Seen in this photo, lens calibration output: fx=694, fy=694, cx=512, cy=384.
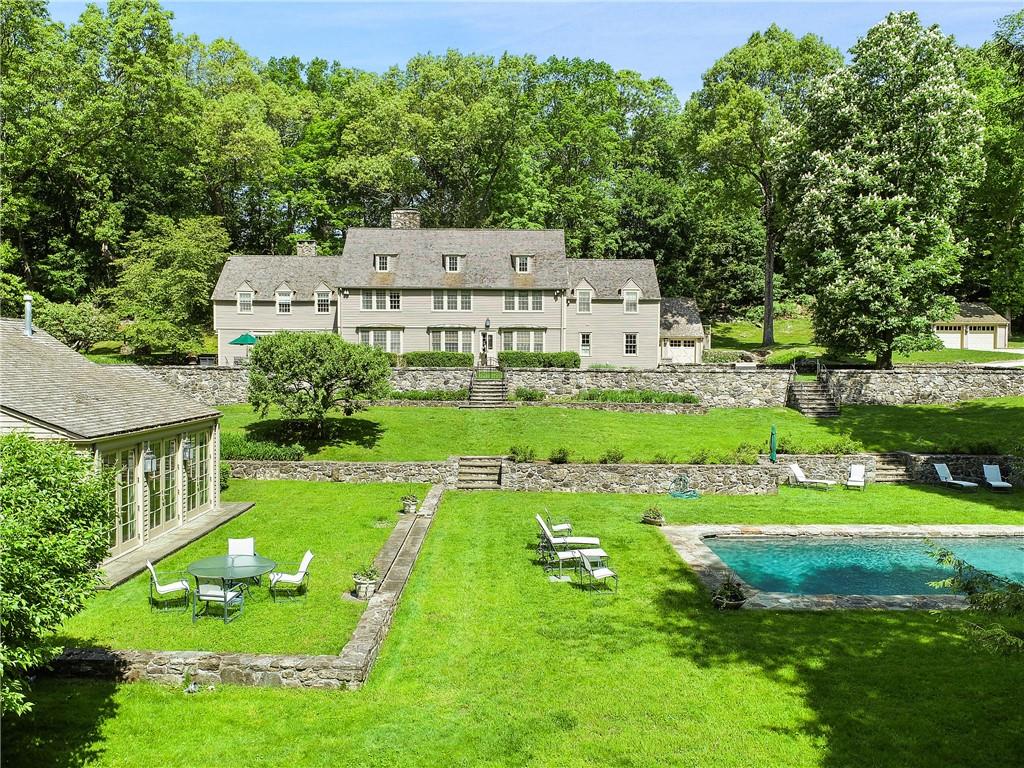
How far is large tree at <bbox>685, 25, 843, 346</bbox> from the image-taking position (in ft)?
161

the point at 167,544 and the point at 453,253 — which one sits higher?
the point at 453,253

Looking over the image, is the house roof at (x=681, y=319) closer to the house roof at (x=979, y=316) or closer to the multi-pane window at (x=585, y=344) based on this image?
the multi-pane window at (x=585, y=344)

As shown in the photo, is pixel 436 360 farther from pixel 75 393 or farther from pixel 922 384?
pixel 922 384

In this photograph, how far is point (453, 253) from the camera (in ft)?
149

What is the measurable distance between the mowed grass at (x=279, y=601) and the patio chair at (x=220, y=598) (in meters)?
0.17

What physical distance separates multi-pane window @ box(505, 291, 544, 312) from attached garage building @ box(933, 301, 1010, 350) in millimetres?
31396

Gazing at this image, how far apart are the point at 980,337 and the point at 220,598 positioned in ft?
189

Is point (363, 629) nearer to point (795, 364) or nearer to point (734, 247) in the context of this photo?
point (795, 364)

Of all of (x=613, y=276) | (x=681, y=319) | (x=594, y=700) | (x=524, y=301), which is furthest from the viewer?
(x=681, y=319)

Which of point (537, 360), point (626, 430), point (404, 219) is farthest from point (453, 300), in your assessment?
point (626, 430)

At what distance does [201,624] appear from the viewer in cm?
1265

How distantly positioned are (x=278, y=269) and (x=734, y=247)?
39.6m

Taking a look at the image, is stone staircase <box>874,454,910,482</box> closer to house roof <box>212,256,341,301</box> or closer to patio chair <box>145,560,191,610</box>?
patio chair <box>145,560,191,610</box>

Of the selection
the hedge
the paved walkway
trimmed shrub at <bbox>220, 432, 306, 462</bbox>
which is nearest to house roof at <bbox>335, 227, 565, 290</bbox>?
the hedge
